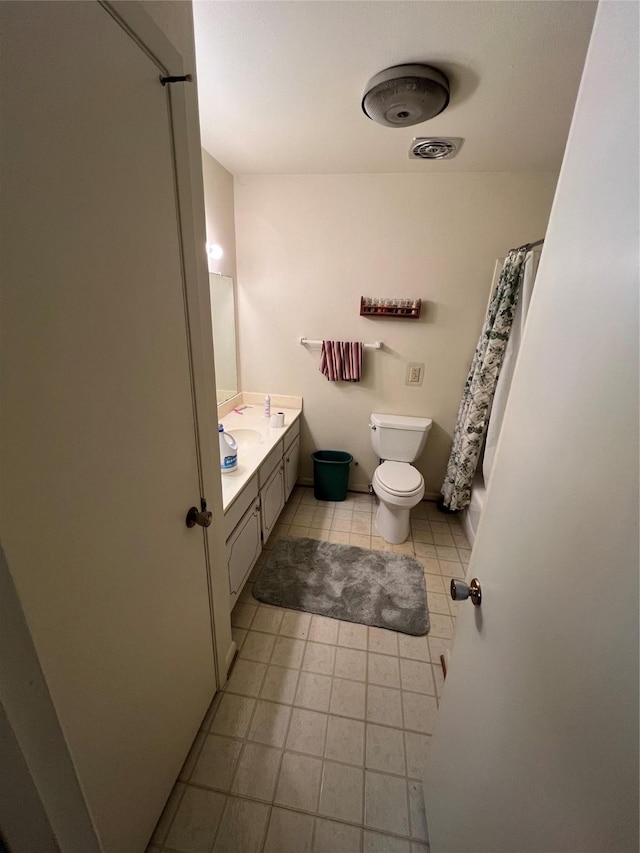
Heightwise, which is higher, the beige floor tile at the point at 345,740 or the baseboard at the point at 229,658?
the baseboard at the point at 229,658

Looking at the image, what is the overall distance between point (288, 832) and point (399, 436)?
2015 millimetres

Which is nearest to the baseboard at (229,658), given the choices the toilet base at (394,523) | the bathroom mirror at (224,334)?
the toilet base at (394,523)

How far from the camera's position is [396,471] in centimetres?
235

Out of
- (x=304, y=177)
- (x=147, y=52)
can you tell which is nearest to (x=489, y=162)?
(x=304, y=177)

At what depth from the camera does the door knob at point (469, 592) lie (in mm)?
773

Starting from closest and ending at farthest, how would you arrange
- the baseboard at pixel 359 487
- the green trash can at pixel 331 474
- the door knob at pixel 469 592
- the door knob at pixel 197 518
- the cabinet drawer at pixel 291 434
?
the door knob at pixel 469 592, the door knob at pixel 197 518, the cabinet drawer at pixel 291 434, the green trash can at pixel 331 474, the baseboard at pixel 359 487

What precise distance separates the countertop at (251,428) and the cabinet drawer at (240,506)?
1.6 inches

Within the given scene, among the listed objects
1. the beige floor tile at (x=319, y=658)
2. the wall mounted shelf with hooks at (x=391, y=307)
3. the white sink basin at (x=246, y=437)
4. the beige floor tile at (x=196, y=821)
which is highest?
the wall mounted shelf with hooks at (x=391, y=307)

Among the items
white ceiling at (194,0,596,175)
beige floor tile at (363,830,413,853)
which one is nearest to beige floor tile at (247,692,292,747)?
beige floor tile at (363,830,413,853)

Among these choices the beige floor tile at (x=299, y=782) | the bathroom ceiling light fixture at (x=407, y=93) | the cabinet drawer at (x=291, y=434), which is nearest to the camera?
the beige floor tile at (x=299, y=782)

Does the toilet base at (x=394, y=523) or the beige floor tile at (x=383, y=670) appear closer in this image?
the beige floor tile at (x=383, y=670)

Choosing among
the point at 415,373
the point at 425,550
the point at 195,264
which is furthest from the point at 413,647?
the point at 195,264

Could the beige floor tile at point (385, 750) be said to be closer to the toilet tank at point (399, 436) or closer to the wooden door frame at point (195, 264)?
the wooden door frame at point (195, 264)

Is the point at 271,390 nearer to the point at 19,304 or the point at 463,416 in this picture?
the point at 463,416
